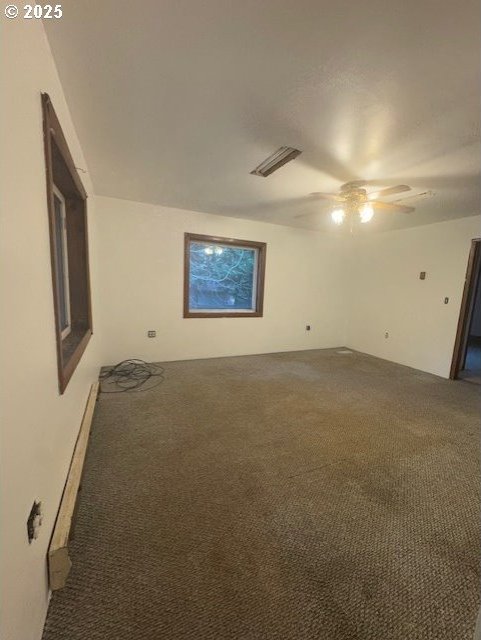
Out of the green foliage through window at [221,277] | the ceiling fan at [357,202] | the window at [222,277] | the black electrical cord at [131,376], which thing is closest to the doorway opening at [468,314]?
the ceiling fan at [357,202]

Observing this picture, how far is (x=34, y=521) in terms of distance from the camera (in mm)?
905

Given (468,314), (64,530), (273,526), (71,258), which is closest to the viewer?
(64,530)

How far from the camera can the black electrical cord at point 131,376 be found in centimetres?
316

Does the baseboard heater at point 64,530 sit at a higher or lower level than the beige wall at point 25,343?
lower

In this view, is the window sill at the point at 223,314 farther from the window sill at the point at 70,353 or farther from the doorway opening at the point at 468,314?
the doorway opening at the point at 468,314

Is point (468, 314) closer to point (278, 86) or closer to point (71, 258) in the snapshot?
point (278, 86)

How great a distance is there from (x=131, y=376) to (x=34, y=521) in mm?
2733

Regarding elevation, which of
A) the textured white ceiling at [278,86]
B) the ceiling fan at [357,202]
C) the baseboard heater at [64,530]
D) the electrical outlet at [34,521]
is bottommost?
the baseboard heater at [64,530]

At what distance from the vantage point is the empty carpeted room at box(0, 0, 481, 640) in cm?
101

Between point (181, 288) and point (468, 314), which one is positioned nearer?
point (468, 314)

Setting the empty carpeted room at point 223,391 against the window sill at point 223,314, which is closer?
the empty carpeted room at point 223,391

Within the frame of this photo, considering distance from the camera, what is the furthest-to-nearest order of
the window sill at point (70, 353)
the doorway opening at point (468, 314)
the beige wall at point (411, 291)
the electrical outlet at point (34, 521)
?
the beige wall at point (411, 291) → the doorway opening at point (468, 314) → the window sill at point (70, 353) → the electrical outlet at point (34, 521)

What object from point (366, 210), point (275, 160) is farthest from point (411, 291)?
point (275, 160)

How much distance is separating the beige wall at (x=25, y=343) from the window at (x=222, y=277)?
294 centimetres
